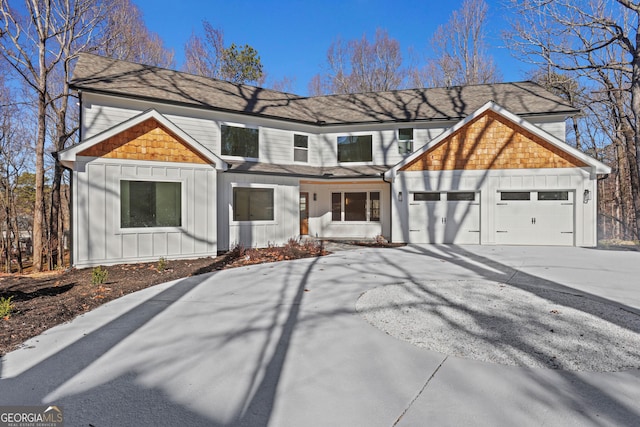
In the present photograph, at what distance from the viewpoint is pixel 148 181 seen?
10.0 meters

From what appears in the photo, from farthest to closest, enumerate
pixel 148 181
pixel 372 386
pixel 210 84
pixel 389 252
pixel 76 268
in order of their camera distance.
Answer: pixel 210 84
pixel 389 252
pixel 148 181
pixel 76 268
pixel 372 386

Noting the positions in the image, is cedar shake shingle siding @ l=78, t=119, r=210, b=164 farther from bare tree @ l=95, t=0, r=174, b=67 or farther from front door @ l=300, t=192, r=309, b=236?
bare tree @ l=95, t=0, r=174, b=67

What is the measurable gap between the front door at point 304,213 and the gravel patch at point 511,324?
1005 cm

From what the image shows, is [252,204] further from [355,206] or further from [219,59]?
[219,59]

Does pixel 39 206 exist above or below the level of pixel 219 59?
below

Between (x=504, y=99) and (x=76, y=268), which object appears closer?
(x=76, y=268)

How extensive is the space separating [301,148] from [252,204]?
4267 millimetres

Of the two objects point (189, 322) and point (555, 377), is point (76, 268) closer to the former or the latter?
point (189, 322)

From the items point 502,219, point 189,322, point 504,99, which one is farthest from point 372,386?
point 504,99

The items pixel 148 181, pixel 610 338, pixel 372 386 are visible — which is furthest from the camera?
pixel 148 181

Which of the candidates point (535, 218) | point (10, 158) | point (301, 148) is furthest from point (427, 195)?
point (10, 158)

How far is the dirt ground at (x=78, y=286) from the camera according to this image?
472 cm

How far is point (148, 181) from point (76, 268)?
2959 millimetres

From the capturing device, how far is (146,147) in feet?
32.9
